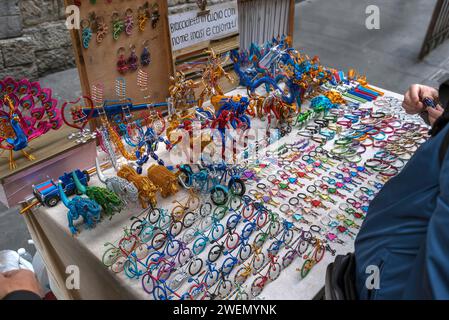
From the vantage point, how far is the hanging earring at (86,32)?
2133 millimetres

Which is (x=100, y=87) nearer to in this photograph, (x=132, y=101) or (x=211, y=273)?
(x=132, y=101)

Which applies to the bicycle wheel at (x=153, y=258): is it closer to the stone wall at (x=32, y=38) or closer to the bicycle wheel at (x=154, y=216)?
the bicycle wheel at (x=154, y=216)

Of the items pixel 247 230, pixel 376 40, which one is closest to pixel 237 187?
pixel 247 230

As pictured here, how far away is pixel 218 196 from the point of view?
6.79ft

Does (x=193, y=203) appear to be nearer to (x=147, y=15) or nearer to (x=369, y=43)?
(x=147, y=15)

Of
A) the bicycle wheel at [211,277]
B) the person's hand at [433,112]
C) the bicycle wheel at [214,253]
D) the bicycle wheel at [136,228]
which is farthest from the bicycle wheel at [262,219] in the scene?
the person's hand at [433,112]

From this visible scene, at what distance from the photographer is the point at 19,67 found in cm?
447

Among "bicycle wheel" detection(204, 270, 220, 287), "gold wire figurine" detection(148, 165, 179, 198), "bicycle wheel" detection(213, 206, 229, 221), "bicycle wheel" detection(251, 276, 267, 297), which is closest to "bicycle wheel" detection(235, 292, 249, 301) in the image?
"bicycle wheel" detection(251, 276, 267, 297)

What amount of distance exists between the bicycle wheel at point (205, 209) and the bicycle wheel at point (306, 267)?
0.58 meters

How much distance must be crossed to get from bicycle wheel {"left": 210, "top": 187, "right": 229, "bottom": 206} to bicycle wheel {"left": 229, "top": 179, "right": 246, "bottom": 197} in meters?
0.07

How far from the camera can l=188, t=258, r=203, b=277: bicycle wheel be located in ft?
5.59

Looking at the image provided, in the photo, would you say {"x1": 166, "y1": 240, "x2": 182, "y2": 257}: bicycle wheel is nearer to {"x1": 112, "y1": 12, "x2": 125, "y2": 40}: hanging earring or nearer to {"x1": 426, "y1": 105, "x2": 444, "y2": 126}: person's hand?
{"x1": 112, "y1": 12, "x2": 125, "y2": 40}: hanging earring

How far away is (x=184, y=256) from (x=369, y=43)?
5.69m

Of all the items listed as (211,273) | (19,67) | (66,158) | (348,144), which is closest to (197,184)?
(211,273)
